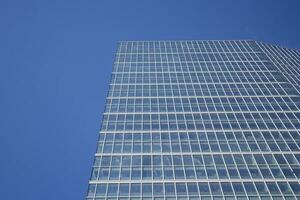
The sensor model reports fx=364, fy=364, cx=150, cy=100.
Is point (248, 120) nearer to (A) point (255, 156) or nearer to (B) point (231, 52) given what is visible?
(A) point (255, 156)

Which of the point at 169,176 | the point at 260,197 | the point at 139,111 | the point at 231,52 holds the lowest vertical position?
the point at 260,197

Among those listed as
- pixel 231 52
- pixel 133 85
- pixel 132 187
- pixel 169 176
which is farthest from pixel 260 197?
pixel 231 52

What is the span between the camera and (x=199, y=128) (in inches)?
2808

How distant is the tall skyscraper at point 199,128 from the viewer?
5800 cm

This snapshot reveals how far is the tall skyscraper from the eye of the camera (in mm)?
58000

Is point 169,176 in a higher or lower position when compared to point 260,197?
higher

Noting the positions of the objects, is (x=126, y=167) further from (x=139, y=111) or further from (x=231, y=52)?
(x=231, y=52)

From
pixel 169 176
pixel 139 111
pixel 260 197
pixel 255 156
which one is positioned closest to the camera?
pixel 260 197

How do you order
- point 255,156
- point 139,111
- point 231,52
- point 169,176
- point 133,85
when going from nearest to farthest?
point 169,176 < point 255,156 < point 139,111 < point 133,85 < point 231,52

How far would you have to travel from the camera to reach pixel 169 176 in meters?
59.8

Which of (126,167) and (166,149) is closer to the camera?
(126,167)

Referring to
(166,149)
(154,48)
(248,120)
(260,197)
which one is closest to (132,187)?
(166,149)

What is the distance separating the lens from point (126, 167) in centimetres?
6175

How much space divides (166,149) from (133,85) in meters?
24.7
